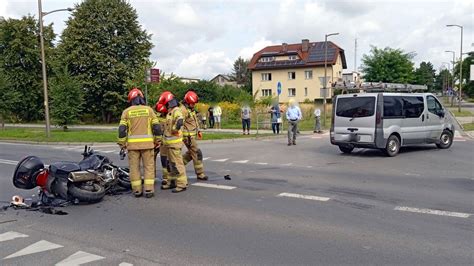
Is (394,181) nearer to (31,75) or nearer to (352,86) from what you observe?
(352,86)

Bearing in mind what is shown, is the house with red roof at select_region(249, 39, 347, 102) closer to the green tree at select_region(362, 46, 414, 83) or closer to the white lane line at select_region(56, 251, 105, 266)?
the green tree at select_region(362, 46, 414, 83)

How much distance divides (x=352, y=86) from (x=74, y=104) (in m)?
17.6

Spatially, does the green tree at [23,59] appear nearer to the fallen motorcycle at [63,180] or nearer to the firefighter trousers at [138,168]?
the fallen motorcycle at [63,180]

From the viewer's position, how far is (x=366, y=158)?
463 inches

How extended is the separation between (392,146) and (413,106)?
1505 millimetres

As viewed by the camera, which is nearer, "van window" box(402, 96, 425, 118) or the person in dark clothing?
"van window" box(402, 96, 425, 118)

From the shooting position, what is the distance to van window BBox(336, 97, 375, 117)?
11.8 metres

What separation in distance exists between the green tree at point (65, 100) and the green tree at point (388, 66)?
47.8 meters

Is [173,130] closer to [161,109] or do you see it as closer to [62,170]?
[161,109]

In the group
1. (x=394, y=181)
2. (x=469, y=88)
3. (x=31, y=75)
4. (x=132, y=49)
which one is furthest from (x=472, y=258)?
(x=469, y=88)

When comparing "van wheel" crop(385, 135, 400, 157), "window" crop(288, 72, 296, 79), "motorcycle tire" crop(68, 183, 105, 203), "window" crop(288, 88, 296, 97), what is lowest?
"motorcycle tire" crop(68, 183, 105, 203)

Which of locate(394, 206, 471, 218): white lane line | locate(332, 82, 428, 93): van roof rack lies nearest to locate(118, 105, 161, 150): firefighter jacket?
locate(394, 206, 471, 218): white lane line

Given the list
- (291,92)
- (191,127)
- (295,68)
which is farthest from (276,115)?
(291,92)

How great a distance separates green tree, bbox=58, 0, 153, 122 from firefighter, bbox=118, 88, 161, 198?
93.5ft
